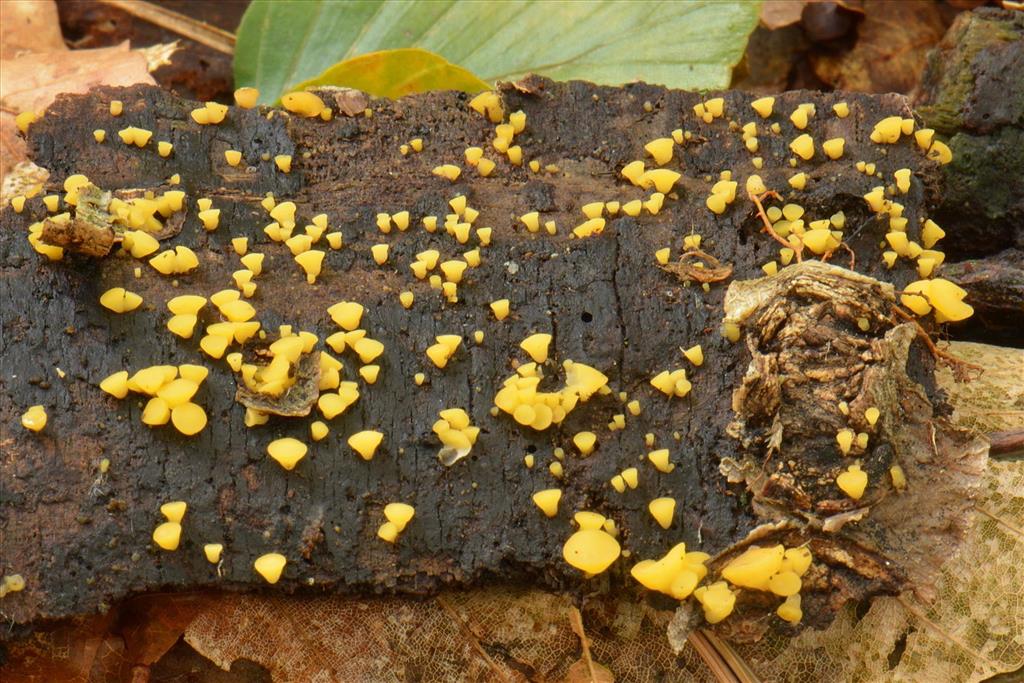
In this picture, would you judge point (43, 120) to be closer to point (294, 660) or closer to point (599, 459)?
point (294, 660)

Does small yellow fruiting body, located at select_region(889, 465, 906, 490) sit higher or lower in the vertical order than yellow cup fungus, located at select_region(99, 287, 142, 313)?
lower

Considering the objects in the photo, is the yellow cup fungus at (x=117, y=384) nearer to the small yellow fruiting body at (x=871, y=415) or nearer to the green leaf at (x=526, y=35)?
the small yellow fruiting body at (x=871, y=415)

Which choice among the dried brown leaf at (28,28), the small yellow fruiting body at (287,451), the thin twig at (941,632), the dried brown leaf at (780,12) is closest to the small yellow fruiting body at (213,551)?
the small yellow fruiting body at (287,451)

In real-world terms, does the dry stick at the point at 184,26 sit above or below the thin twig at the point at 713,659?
above

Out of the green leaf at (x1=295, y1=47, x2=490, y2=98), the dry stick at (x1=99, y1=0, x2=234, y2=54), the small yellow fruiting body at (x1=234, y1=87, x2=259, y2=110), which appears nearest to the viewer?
the small yellow fruiting body at (x1=234, y1=87, x2=259, y2=110)

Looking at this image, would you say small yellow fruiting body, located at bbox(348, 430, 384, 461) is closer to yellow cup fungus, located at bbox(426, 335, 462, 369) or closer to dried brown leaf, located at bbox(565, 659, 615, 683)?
yellow cup fungus, located at bbox(426, 335, 462, 369)

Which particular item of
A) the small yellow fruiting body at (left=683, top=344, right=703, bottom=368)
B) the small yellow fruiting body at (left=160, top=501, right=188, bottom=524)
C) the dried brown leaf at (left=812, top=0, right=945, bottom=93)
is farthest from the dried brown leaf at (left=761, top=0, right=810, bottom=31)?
the small yellow fruiting body at (left=160, top=501, right=188, bottom=524)

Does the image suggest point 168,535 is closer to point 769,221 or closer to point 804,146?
point 769,221
